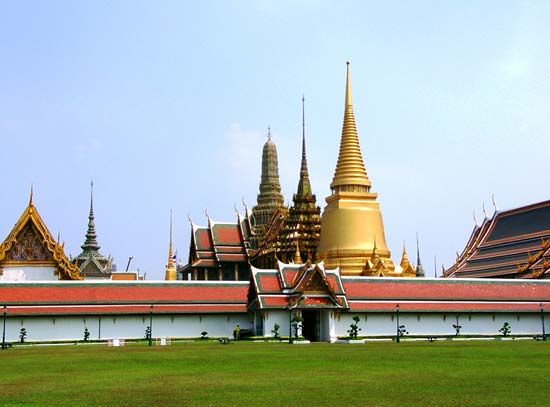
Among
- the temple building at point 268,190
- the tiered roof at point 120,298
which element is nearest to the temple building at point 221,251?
the temple building at point 268,190

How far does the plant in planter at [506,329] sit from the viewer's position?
41.5m

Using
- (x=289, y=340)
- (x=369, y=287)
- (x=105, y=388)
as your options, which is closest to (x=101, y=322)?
(x=289, y=340)

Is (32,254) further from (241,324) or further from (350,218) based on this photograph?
(350,218)

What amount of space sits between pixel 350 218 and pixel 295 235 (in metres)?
5.61

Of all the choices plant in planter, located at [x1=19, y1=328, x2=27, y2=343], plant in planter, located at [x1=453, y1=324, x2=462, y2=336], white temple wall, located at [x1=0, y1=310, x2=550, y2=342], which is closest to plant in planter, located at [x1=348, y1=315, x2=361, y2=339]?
white temple wall, located at [x1=0, y1=310, x2=550, y2=342]

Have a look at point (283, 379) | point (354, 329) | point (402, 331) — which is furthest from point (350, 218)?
point (283, 379)

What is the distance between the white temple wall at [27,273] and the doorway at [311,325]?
1566 centimetres

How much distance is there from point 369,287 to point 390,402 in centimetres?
2981

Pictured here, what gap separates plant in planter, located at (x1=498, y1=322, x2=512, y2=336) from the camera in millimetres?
41500

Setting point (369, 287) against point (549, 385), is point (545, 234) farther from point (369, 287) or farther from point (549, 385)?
point (549, 385)

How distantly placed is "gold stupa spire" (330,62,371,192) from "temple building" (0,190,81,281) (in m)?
20.2

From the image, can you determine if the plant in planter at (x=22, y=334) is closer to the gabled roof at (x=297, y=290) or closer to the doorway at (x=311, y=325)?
the gabled roof at (x=297, y=290)

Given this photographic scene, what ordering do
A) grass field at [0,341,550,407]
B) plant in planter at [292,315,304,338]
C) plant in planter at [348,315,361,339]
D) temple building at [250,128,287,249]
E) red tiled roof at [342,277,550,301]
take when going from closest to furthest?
1. grass field at [0,341,550,407]
2. plant in planter at [292,315,304,338]
3. plant in planter at [348,315,361,339]
4. red tiled roof at [342,277,550,301]
5. temple building at [250,128,287,249]

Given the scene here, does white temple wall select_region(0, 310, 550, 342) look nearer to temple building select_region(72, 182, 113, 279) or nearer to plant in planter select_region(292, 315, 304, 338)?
plant in planter select_region(292, 315, 304, 338)
